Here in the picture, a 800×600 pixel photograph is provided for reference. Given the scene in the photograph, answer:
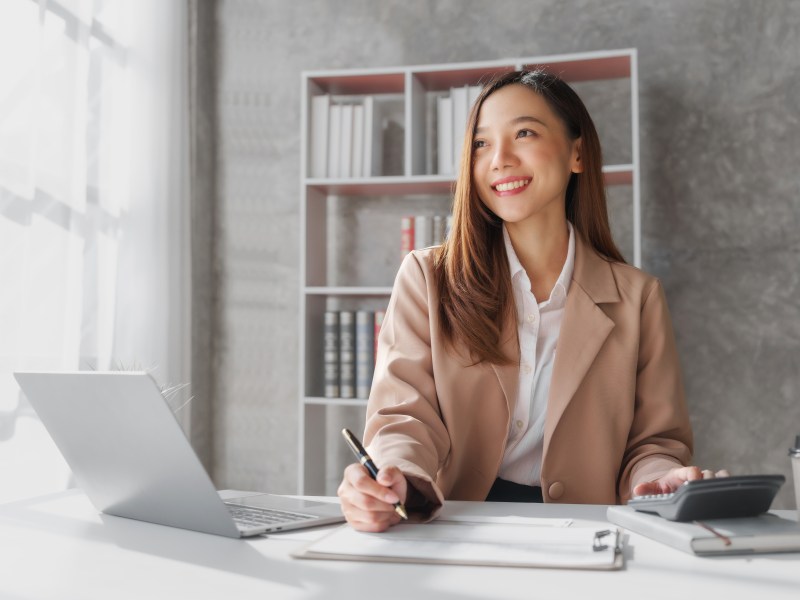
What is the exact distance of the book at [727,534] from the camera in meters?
0.90

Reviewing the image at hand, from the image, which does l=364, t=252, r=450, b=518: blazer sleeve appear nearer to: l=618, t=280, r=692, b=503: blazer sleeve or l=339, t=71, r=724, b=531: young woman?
l=339, t=71, r=724, b=531: young woman

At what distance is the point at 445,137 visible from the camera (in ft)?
9.87

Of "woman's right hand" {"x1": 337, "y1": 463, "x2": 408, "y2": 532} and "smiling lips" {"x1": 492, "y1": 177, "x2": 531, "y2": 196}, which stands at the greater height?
"smiling lips" {"x1": 492, "y1": 177, "x2": 531, "y2": 196}

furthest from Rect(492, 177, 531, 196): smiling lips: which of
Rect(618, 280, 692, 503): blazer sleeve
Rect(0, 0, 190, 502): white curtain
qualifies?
Rect(0, 0, 190, 502): white curtain

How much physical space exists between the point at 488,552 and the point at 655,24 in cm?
278

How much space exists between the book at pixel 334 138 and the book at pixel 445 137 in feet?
1.26

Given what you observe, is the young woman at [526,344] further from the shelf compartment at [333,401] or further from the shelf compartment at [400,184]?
the shelf compartment at [333,401]

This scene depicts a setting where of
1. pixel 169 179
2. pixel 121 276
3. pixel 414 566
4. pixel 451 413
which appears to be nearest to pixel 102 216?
pixel 121 276

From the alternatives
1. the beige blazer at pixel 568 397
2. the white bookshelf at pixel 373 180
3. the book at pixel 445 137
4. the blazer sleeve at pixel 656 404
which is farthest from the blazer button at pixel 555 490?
the book at pixel 445 137

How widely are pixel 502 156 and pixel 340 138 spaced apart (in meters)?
1.49

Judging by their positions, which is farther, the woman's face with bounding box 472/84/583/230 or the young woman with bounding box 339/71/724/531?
the woman's face with bounding box 472/84/583/230

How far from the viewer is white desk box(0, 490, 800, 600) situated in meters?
0.77

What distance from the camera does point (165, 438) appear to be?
95 cm

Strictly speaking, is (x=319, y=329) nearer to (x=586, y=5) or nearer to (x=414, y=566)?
(x=586, y=5)
